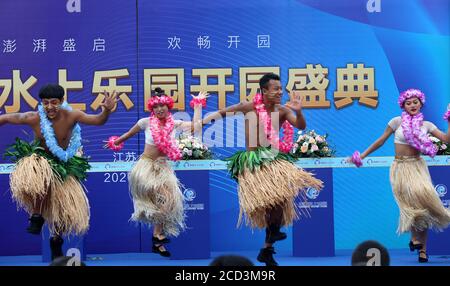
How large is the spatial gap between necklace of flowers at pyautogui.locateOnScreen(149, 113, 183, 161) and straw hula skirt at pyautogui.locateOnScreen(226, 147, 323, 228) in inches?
41.4

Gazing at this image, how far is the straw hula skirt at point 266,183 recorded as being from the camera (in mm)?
6406

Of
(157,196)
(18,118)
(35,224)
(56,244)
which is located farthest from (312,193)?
(18,118)

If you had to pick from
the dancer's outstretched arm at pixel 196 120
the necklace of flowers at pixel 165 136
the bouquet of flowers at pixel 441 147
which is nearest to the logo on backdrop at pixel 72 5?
the necklace of flowers at pixel 165 136

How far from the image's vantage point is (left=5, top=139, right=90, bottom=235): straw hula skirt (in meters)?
6.39

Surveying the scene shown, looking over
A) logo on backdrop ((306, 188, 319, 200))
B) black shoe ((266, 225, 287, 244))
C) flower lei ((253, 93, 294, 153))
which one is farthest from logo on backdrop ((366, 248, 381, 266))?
logo on backdrop ((306, 188, 319, 200))

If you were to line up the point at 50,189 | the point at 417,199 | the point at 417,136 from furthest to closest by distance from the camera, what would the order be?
the point at 417,136
the point at 417,199
the point at 50,189

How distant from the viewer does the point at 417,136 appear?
24.5 feet

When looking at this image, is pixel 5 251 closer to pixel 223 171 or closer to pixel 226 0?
pixel 223 171

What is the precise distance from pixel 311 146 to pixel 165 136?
56.8 inches

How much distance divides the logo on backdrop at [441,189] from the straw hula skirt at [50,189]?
3.34 metres

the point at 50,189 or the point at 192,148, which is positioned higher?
the point at 192,148

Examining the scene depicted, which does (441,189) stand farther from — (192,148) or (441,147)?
(192,148)

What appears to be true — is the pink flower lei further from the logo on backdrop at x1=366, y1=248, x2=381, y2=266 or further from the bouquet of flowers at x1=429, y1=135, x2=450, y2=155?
the logo on backdrop at x1=366, y1=248, x2=381, y2=266

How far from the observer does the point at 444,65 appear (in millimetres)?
8695
